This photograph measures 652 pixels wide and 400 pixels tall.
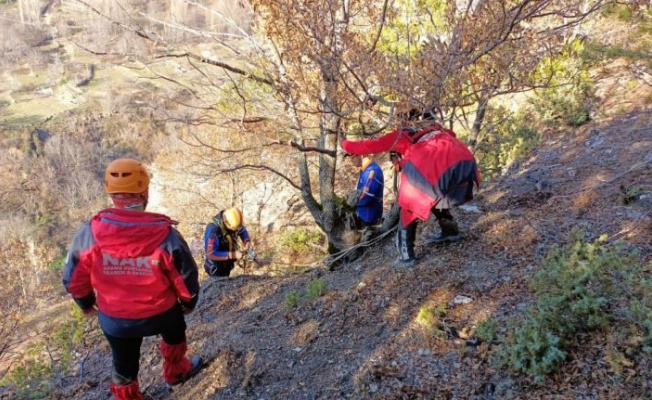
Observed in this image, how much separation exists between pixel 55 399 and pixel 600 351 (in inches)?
169

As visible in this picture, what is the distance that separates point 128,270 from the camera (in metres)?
2.78

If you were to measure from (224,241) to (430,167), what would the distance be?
3348 millimetres

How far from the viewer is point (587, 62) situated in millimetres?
9648

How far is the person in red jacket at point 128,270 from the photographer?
8.91ft

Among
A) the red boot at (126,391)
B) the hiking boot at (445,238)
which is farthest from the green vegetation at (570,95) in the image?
the red boot at (126,391)

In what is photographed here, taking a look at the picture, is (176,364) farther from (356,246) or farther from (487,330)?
(356,246)

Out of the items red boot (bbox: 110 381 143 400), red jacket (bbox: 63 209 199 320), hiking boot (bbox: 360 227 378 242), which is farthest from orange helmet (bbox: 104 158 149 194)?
hiking boot (bbox: 360 227 378 242)

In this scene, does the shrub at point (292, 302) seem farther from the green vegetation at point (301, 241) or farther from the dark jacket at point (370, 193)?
the green vegetation at point (301, 241)

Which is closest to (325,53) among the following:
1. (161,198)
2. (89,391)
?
(89,391)

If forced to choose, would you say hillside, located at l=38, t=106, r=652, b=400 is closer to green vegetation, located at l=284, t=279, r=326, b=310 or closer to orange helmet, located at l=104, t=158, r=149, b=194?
green vegetation, located at l=284, t=279, r=326, b=310

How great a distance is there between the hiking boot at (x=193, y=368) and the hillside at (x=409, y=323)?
0.15 ft

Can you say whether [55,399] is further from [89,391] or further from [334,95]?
[334,95]

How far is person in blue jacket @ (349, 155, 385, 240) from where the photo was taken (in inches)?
239

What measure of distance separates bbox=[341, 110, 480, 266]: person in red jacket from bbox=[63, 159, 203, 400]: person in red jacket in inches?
78.7
